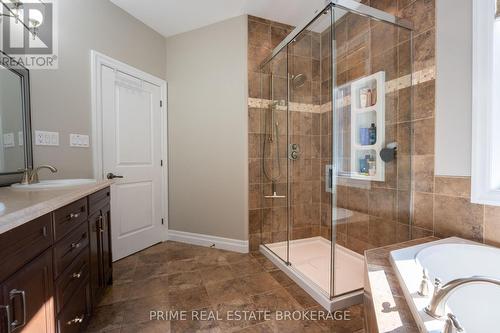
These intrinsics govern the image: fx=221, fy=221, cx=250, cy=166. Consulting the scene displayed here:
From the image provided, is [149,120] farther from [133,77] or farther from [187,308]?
[187,308]

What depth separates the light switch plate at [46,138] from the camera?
1704mm

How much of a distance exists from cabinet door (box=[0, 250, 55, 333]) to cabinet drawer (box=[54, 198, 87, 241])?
12cm

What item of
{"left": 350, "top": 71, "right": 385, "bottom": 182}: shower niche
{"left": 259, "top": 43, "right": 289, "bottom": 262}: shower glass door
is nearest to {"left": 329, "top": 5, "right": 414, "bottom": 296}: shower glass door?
{"left": 350, "top": 71, "right": 385, "bottom": 182}: shower niche

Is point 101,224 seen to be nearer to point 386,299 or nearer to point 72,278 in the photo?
point 72,278

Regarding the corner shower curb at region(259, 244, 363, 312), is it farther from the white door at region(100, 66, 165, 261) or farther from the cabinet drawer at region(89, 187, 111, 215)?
the white door at region(100, 66, 165, 261)

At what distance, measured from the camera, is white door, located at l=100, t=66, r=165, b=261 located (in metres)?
2.32

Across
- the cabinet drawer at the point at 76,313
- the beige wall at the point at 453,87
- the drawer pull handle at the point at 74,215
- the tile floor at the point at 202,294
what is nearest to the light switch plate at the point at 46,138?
the drawer pull handle at the point at 74,215

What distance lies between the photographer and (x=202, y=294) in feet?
5.90

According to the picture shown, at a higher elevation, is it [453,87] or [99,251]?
[453,87]

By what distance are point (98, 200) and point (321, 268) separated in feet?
6.62

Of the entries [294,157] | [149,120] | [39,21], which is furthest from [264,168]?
[39,21]

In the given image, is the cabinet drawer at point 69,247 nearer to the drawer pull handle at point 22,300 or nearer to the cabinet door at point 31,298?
the cabinet door at point 31,298

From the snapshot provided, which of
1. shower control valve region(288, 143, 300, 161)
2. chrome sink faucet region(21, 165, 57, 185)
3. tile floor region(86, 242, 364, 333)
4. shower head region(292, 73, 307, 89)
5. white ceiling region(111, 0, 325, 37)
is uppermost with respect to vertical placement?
white ceiling region(111, 0, 325, 37)

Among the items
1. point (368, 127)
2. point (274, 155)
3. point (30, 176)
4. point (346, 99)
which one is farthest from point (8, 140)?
point (368, 127)
